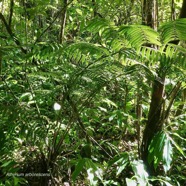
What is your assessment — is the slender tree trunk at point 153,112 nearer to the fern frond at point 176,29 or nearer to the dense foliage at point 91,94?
the dense foliage at point 91,94

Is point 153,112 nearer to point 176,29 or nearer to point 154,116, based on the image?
point 154,116

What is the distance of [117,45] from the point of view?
1.30m

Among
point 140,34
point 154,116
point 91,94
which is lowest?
point 154,116

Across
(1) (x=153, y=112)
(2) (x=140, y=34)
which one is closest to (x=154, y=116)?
(1) (x=153, y=112)

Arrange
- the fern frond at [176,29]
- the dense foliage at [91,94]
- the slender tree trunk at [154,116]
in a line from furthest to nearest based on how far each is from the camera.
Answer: the slender tree trunk at [154,116]
the dense foliage at [91,94]
the fern frond at [176,29]

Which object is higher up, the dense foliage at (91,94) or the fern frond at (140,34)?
the fern frond at (140,34)

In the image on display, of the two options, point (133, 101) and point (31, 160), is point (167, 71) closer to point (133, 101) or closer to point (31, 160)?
point (133, 101)

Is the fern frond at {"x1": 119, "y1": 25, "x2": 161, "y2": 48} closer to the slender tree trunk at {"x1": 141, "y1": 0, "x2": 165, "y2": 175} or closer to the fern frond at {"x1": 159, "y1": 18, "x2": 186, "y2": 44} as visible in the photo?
the fern frond at {"x1": 159, "y1": 18, "x2": 186, "y2": 44}

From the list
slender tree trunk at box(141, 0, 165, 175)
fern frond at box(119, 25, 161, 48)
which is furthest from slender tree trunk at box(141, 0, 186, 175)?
fern frond at box(119, 25, 161, 48)

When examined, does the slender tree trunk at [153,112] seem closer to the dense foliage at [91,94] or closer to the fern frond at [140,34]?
the dense foliage at [91,94]

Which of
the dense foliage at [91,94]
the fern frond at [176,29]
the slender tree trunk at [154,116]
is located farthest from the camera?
the slender tree trunk at [154,116]

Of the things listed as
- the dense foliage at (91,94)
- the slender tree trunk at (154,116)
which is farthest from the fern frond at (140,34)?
the slender tree trunk at (154,116)

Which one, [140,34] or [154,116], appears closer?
[140,34]

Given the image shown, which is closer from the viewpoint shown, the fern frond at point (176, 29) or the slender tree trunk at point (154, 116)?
the fern frond at point (176, 29)
